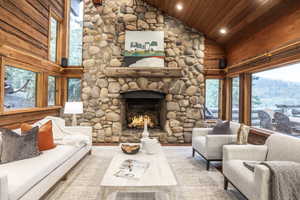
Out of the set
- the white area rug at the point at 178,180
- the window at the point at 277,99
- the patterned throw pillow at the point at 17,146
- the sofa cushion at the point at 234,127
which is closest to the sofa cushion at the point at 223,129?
the sofa cushion at the point at 234,127

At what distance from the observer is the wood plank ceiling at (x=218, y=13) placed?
310cm

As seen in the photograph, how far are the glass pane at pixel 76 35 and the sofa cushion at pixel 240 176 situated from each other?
441 cm

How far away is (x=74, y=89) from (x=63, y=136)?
76.1 inches

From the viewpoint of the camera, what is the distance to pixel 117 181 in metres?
1.68

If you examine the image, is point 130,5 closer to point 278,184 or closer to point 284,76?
point 284,76

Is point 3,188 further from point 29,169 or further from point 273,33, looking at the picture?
point 273,33

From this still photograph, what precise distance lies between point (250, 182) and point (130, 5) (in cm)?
482

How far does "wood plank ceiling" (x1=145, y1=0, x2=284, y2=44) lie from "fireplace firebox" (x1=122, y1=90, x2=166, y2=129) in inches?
85.9

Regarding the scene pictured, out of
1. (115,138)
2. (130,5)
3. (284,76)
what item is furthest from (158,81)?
(284,76)

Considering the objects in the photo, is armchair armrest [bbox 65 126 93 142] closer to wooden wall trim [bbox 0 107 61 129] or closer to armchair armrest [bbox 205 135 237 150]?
wooden wall trim [bbox 0 107 61 129]

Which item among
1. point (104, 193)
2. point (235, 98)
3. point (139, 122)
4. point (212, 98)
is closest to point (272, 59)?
point (235, 98)

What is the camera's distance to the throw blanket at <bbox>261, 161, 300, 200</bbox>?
4.81 ft

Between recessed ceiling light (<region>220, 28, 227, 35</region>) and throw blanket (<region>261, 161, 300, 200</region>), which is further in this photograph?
recessed ceiling light (<region>220, 28, 227, 35</region>)

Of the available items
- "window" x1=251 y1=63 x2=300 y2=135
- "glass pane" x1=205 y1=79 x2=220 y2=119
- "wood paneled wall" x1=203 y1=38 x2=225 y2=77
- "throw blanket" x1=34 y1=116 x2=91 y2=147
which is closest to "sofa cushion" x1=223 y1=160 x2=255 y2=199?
"window" x1=251 y1=63 x2=300 y2=135
